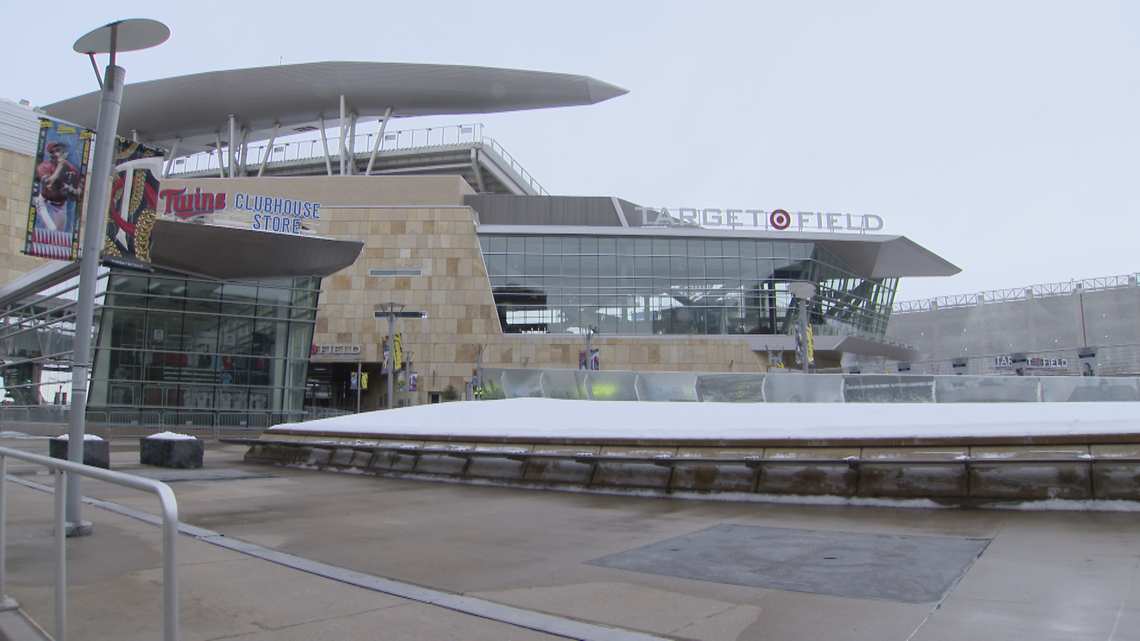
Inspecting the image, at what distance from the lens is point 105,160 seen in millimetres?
8805

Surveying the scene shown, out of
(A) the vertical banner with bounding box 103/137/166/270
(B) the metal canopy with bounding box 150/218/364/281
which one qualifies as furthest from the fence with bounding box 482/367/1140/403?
(B) the metal canopy with bounding box 150/218/364/281

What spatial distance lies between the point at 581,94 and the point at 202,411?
4278 cm

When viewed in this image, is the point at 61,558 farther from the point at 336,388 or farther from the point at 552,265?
the point at 336,388

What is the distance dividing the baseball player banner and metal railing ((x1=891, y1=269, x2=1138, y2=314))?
9242cm

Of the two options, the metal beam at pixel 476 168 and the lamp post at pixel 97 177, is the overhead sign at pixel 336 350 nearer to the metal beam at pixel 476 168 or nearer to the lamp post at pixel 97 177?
the metal beam at pixel 476 168

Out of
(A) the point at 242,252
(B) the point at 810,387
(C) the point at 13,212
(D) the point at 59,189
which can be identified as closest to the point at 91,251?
(D) the point at 59,189

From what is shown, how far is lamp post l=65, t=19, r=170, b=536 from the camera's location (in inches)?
328

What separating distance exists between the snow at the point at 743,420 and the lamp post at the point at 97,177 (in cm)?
723

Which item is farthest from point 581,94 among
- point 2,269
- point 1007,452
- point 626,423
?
point 1007,452

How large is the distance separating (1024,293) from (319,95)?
8034 centimetres

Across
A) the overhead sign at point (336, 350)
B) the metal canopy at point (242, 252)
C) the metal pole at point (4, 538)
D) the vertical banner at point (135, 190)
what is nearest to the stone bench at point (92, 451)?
the vertical banner at point (135, 190)

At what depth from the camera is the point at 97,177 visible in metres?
8.73

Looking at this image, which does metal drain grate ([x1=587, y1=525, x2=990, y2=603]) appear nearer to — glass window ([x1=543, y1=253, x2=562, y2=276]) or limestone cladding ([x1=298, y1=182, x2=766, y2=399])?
limestone cladding ([x1=298, y1=182, x2=766, y2=399])

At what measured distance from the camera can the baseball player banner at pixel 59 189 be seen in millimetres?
9133
